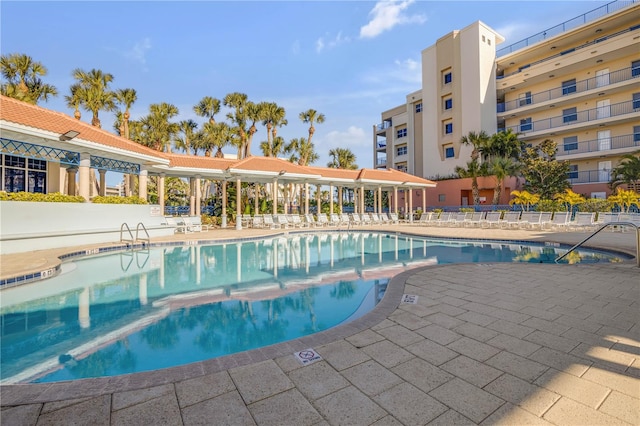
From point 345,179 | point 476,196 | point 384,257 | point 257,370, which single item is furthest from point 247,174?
point 476,196

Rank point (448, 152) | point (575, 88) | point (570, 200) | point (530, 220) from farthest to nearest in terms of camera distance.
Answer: point (448, 152) → point (575, 88) → point (570, 200) → point (530, 220)

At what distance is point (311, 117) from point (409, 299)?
30124mm

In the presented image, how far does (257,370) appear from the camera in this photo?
254 centimetres

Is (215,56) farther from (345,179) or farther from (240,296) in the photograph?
(240,296)

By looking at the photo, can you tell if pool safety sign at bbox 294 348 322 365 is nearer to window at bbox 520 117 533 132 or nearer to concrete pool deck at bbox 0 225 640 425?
concrete pool deck at bbox 0 225 640 425

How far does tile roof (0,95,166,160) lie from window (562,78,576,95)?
3254 cm

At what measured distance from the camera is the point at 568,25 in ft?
83.7

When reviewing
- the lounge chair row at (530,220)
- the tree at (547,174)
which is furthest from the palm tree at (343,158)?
the tree at (547,174)

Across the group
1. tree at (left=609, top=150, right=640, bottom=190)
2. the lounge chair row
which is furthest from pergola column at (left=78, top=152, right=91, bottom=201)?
tree at (left=609, top=150, right=640, bottom=190)

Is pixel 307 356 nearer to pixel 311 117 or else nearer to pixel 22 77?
pixel 22 77

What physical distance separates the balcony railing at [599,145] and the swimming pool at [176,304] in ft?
66.1

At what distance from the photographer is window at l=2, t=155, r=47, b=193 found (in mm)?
13320

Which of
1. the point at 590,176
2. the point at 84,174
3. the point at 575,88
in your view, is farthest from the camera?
the point at 575,88

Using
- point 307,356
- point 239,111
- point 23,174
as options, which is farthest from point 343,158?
point 307,356
